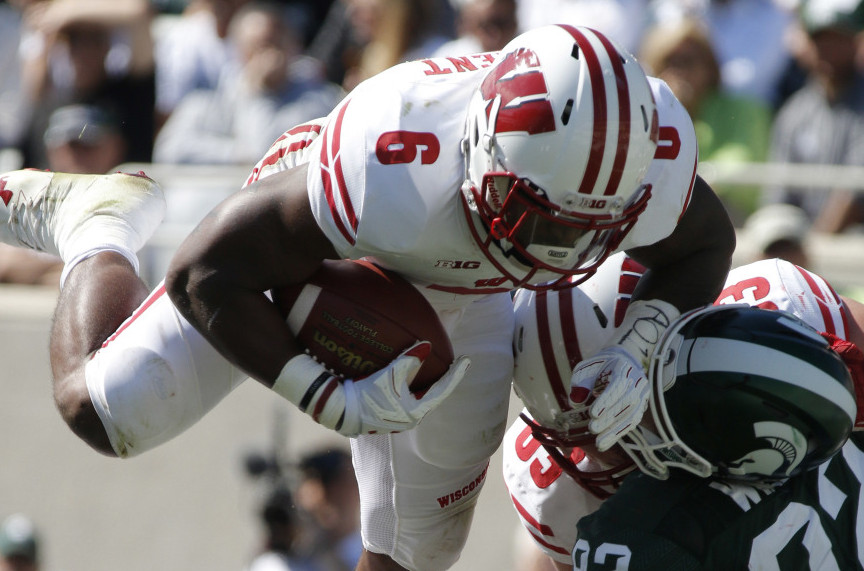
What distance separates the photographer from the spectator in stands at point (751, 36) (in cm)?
554

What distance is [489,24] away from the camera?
215 inches

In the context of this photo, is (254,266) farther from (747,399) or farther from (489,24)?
(489,24)

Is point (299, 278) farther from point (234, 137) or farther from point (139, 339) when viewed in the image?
point (234, 137)

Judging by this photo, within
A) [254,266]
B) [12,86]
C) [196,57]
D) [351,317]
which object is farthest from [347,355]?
[12,86]

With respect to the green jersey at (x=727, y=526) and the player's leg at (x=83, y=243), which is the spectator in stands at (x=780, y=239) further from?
the player's leg at (x=83, y=243)

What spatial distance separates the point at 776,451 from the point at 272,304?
1.04m

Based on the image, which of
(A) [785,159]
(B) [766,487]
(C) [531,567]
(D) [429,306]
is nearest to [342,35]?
(A) [785,159]

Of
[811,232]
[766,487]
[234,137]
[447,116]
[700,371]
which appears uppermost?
[447,116]

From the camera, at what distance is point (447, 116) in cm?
264

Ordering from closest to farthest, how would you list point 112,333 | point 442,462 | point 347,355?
point 347,355 → point 112,333 → point 442,462

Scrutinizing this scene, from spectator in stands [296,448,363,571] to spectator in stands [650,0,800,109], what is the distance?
2.30 m

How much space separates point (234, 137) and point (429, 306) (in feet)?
10.5

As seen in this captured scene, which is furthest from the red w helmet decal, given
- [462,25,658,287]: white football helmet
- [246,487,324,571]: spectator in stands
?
[246,487,324,571]: spectator in stands

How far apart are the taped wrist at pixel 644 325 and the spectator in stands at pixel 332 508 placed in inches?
91.0
